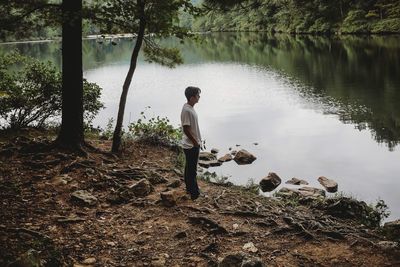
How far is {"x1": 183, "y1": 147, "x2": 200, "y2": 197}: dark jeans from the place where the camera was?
8727 millimetres

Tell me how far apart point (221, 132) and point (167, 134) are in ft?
21.1

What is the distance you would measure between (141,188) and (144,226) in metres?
1.81

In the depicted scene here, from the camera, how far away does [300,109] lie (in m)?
26.7

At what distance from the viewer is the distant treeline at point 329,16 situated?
63.7 m

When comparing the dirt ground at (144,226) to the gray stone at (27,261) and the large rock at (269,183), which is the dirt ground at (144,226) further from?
the large rock at (269,183)

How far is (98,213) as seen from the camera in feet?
27.6

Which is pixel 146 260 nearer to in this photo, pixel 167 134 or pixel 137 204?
pixel 137 204

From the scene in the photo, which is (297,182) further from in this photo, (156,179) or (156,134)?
(156,179)

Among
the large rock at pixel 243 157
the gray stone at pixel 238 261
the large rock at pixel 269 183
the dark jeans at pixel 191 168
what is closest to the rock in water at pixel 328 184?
the large rock at pixel 269 183

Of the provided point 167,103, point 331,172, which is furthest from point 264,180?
point 167,103

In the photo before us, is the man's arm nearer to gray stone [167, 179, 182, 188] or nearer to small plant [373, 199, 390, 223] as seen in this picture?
gray stone [167, 179, 182, 188]

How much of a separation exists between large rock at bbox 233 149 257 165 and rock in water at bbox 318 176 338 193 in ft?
11.4

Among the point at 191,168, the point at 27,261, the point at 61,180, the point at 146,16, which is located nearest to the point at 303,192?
the point at 191,168

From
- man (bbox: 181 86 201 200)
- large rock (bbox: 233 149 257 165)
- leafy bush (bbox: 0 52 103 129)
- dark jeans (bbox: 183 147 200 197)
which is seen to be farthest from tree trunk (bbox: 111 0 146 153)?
large rock (bbox: 233 149 257 165)
